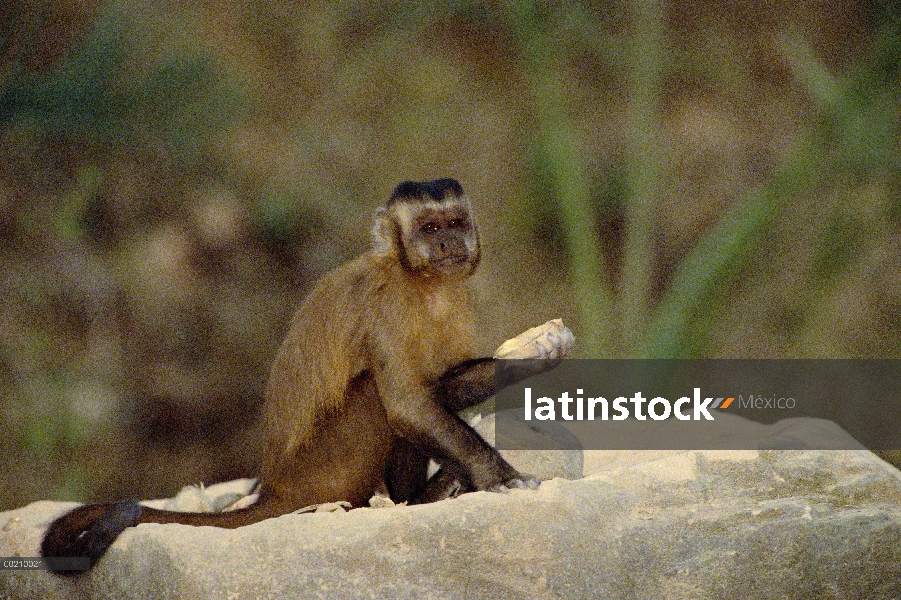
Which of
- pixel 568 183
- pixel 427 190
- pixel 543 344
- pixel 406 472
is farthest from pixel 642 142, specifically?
pixel 406 472

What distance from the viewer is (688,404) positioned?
657 cm

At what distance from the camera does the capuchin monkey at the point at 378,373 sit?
4406mm

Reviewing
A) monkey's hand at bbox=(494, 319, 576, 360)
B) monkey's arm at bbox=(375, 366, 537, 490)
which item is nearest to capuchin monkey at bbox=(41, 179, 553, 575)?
monkey's arm at bbox=(375, 366, 537, 490)

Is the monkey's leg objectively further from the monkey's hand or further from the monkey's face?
the monkey's face

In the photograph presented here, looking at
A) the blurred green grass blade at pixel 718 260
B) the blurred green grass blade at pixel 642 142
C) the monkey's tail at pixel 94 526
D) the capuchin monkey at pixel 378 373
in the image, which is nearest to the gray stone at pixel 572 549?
the monkey's tail at pixel 94 526

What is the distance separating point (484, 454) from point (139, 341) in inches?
115

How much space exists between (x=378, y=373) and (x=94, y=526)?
128cm

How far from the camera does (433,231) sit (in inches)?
181

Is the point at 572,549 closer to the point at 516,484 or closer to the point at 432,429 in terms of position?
the point at 516,484

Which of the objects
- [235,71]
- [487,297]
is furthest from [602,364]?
[235,71]

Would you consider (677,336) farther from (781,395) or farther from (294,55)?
(294,55)

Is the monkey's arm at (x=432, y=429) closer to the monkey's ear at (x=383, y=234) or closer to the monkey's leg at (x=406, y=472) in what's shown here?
the monkey's leg at (x=406, y=472)

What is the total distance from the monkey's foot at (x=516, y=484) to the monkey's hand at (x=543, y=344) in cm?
60

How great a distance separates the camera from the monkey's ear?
4.71 metres
